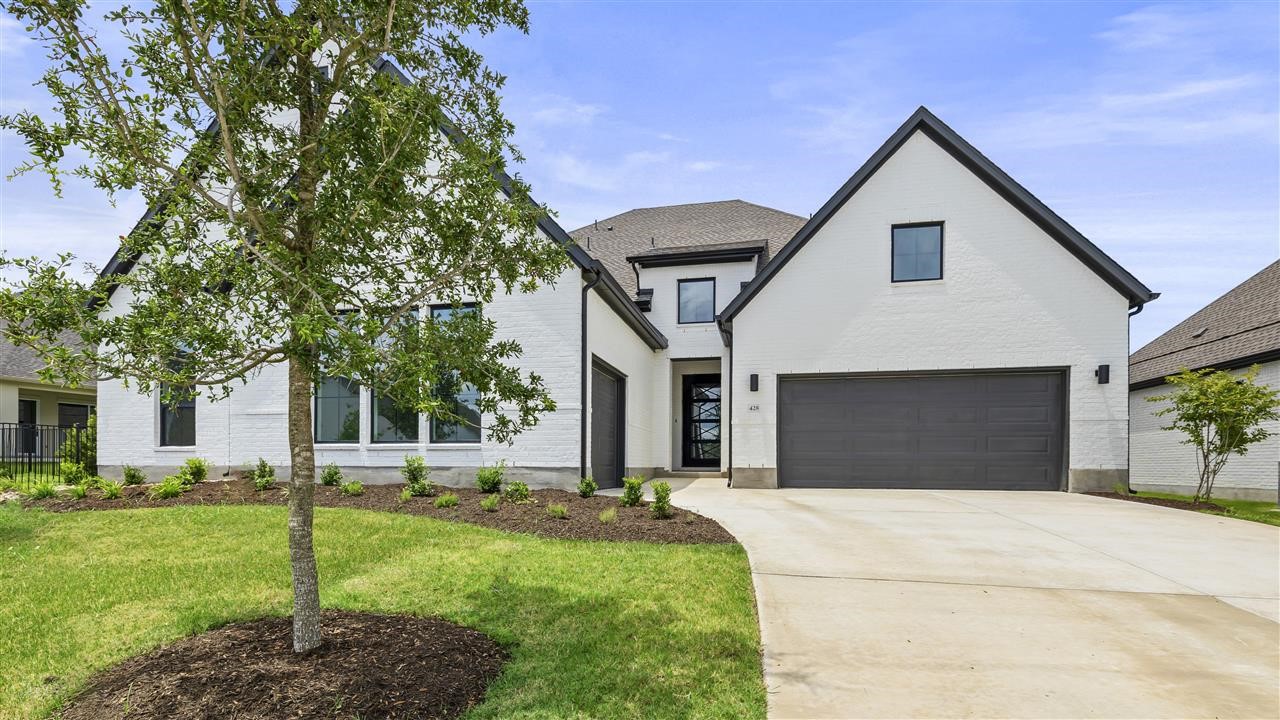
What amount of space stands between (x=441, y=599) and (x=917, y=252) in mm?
11866

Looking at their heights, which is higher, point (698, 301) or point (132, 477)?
point (698, 301)

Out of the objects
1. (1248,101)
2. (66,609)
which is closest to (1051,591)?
(66,609)

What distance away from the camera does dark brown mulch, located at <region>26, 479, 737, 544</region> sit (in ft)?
24.5

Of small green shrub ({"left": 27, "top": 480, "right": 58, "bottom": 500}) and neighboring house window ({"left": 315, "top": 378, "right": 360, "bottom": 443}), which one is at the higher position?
neighboring house window ({"left": 315, "top": 378, "right": 360, "bottom": 443})

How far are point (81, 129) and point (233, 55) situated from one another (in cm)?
87

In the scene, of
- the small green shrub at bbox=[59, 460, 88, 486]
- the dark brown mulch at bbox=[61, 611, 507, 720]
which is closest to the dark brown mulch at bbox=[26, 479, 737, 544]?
the small green shrub at bbox=[59, 460, 88, 486]

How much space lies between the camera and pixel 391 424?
11.6 meters

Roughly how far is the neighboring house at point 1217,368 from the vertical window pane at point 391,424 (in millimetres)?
14740

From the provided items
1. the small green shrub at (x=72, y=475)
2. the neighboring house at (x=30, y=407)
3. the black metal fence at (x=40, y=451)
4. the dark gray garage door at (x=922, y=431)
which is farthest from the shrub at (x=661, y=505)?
the neighboring house at (x=30, y=407)

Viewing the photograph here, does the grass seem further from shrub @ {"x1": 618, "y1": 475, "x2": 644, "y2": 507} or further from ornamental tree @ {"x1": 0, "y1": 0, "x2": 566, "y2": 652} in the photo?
ornamental tree @ {"x1": 0, "y1": 0, "x2": 566, "y2": 652}

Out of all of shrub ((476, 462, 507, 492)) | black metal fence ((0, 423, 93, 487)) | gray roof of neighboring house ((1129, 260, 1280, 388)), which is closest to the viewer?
shrub ((476, 462, 507, 492))

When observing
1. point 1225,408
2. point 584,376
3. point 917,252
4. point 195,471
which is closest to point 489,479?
point 584,376

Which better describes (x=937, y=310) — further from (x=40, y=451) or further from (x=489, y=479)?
(x=40, y=451)

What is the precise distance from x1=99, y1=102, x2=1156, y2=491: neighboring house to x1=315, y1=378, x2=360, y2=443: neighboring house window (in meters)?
0.03
